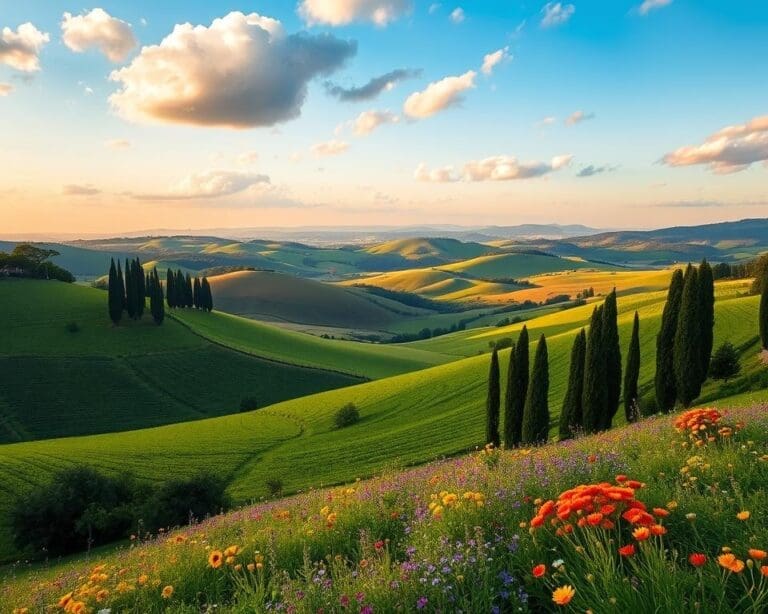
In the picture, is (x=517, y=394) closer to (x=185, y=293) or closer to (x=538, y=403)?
(x=538, y=403)

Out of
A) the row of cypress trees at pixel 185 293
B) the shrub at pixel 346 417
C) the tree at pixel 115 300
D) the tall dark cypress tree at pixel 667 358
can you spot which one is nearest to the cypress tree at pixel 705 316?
the tall dark cypress tree at pixel 667 358

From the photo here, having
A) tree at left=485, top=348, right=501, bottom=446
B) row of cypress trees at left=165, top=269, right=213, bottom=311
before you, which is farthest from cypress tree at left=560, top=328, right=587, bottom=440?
row of cypress trees at left=165, top=269, right=213, bottom=311

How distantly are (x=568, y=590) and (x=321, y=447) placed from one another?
5091 cm

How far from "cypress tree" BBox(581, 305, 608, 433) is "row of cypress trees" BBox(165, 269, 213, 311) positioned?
10859 centimetres

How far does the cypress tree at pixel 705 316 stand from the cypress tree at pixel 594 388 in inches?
311

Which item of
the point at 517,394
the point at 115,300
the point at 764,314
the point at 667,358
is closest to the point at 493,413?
the point at 517,394

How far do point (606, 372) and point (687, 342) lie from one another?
263 inches

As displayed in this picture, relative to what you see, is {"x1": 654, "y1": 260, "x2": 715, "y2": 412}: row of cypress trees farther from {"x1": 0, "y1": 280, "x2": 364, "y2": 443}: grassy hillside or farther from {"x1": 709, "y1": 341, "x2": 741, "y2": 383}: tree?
{"x1": 0, "y1": 280, "x2": 364, "y2": 443}: grassy hillside

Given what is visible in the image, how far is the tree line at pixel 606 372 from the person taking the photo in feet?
126

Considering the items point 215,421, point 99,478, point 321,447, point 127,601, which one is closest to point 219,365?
point 215,421

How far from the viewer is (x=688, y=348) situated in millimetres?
38719

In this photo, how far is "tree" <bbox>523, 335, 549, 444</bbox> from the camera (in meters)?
38.8

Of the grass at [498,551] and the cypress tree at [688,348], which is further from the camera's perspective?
the cypress tree at [688,348]

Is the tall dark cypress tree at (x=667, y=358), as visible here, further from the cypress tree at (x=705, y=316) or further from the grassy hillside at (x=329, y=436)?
the grassy hillside at (x=329, y=436)
